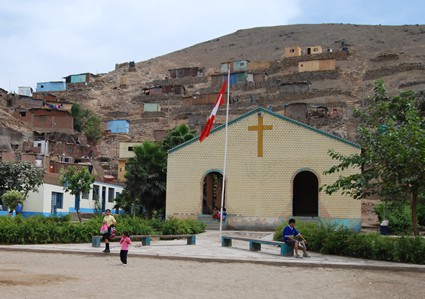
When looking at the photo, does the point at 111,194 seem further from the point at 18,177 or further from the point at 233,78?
the point at 233,78

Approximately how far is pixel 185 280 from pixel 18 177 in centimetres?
2808

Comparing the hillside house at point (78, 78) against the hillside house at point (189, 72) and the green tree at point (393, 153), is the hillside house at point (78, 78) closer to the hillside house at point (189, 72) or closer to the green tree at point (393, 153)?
the hillside house at point (189, 72)

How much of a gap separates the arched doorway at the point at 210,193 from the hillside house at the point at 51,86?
7462cm

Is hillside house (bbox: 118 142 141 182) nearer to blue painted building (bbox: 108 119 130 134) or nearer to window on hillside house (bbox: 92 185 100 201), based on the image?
blue painted building (bbox: 108 119 130 134)

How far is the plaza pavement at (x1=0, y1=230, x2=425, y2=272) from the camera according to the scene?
15.3 meters

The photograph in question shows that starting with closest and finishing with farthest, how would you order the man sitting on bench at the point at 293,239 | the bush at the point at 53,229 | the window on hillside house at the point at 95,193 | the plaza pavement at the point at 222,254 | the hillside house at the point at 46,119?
1. the plaza pavement at the point at 222,254
2. the man sitting on bench at the point at 293,239
3. the bush at the point at 53,229
4. the window on hillside house at the point at 95,193
5. the hillside house at the point at 46,119

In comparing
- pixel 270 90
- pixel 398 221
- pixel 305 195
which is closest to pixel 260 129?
pixel 305 195

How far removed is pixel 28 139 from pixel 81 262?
50.4 m

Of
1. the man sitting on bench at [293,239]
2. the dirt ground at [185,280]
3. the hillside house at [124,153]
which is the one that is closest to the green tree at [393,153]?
the man sitting on bench at [293,239]

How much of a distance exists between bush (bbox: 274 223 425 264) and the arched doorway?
14324 millimetres

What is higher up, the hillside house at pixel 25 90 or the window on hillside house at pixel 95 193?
the hillside house at pixel 25 90

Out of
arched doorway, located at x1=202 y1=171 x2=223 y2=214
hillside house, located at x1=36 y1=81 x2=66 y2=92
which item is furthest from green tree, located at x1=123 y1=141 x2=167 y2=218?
hillside house, located at x1=36 y1=81 x2=66 y2=92

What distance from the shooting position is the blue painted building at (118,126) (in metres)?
83.4

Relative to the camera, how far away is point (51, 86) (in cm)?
10569
